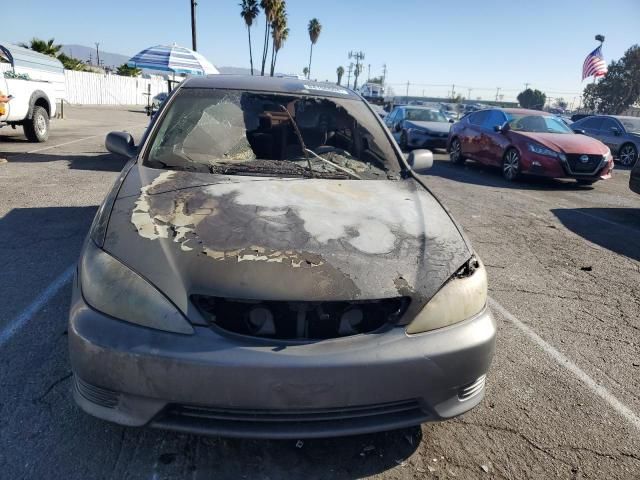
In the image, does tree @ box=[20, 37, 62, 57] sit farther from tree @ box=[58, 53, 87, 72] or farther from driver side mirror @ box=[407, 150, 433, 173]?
driver side mirror @ box=[407, 150, 433, 173]

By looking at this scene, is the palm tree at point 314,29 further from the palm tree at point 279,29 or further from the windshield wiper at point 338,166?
the windshield wiper at point 338,166

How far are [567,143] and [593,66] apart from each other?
16.0m

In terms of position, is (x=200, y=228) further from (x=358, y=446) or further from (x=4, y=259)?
(x=4, y=259)

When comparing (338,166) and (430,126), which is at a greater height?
(430,126)

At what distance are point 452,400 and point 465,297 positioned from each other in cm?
44

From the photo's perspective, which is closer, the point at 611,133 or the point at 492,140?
the point at 492,140

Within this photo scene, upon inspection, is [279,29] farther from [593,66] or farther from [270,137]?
[270,137]

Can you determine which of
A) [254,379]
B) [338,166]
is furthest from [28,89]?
[254,379]

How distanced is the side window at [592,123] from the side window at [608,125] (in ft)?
Answer: 0.44

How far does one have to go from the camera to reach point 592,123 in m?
15.6

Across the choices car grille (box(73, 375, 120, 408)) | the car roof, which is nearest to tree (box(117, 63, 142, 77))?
the car roof

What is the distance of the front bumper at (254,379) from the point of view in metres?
1.77

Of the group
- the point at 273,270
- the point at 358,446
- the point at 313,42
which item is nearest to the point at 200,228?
the point at 273,270

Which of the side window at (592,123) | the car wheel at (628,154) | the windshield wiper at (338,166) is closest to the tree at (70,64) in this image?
the side window at (592,123)
